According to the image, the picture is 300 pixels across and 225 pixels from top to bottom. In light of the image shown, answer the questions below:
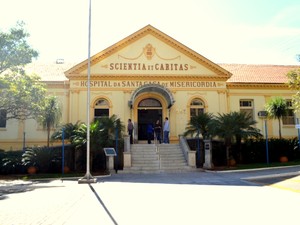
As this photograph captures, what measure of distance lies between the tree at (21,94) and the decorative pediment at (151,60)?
→ 7.41m

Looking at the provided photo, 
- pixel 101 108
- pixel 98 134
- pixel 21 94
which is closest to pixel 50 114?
pixel 21 94

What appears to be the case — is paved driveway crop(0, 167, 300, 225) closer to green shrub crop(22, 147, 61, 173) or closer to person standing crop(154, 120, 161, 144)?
green shrub crop(22, 147, 61, 173)

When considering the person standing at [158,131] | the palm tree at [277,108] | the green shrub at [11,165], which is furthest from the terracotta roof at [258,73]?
the green shrub at [11,165]

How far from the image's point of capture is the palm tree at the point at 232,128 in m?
20.0

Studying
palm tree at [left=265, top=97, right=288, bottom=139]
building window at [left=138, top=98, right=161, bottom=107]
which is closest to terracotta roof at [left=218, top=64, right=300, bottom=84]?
palm tree at [left=265, top=97, right=288, bottom=139]

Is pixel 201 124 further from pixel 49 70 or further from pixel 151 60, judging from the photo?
pixel 49 70

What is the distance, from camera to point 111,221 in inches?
270

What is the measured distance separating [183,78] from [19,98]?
13.6 metres

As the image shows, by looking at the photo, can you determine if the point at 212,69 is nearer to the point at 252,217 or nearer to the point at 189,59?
the point at 189,59

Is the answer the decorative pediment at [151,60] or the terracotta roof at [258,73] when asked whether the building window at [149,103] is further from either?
the terracotta roof at [258,73]

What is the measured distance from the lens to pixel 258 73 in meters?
30.9

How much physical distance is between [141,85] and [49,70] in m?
10.3

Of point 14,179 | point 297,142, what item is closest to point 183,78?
point 297,142

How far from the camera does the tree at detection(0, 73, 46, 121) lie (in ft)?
58.0
